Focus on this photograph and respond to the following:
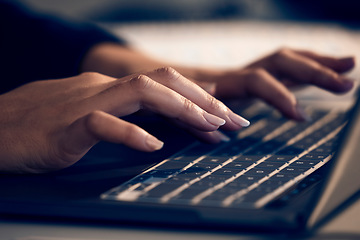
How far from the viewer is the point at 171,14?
48.9 inches

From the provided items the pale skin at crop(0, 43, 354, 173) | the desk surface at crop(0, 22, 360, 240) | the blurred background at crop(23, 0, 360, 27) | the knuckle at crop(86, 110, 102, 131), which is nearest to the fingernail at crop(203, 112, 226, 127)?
the pale skin at crop(0, 43, 354, 173)

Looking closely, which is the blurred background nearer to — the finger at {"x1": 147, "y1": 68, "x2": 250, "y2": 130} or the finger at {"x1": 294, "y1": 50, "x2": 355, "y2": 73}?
the finger at {"x1": 294, "y1": 50, "x2": 355, "y2": 73}

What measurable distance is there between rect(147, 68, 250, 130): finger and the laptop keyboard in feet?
0.11

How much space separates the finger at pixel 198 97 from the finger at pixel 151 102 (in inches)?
0.7

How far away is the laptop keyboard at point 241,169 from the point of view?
0.34m

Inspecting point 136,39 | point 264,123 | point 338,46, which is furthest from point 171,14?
point 264,123

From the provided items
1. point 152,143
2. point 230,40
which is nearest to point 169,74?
point 152,143

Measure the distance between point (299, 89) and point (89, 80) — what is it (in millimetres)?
389

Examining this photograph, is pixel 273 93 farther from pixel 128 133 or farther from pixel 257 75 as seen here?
pixel 128 133

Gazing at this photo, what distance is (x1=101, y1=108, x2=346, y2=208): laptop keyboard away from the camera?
1.12 feet

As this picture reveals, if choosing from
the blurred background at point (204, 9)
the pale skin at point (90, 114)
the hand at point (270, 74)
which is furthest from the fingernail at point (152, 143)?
the blurred background at point (204, 9)

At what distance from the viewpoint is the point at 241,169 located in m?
0.42

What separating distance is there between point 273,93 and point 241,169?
0.87ft

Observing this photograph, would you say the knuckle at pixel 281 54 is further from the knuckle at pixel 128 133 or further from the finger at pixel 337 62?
the knuckle at pixel 128 133
